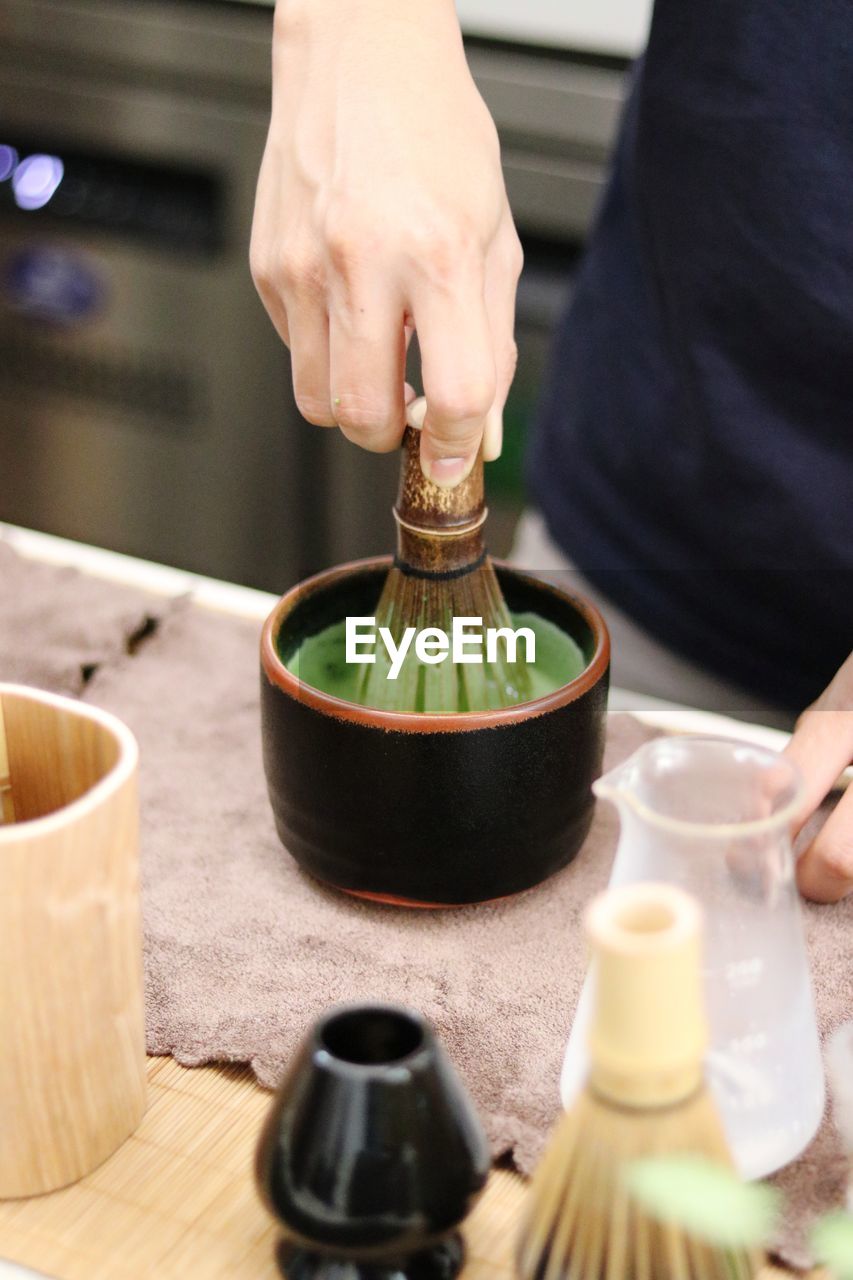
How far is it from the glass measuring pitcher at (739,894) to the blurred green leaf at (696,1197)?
0.18ft

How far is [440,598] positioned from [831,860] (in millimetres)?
228

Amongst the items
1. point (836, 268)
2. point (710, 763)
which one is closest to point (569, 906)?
point (710, 763)

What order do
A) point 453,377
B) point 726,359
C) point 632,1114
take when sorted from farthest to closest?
point 726,359 → point 453,377 → point 632,1114

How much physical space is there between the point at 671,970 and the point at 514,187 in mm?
1424

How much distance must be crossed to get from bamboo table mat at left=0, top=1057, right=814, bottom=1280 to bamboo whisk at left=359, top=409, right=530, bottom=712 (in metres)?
0.23

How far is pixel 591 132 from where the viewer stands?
5.24 ft

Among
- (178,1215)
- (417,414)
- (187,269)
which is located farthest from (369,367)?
(187,269)

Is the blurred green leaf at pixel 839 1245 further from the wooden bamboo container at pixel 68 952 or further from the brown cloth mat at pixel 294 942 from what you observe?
the wooden bamboo container at pixel 68 952

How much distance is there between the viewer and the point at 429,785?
2.12 feet

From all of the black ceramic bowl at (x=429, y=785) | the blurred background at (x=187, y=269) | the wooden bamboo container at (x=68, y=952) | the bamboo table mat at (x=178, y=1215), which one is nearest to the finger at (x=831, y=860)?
the black ceramic bowl at (x=429, y=785)

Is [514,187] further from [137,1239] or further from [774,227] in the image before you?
[137,1239]

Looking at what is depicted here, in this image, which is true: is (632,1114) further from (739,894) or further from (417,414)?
(417,414)

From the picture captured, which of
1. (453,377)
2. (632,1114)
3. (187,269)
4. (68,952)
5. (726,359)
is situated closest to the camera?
(632,1114)
